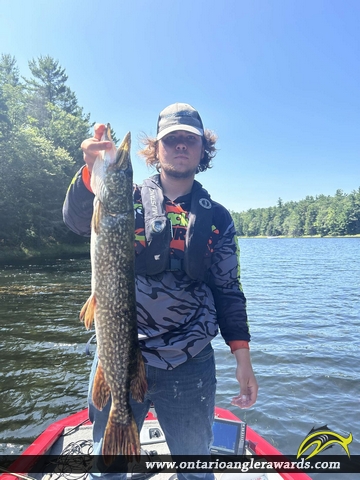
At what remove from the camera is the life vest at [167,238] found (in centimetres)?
283

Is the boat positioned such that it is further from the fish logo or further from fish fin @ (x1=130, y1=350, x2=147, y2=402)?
the fish logo

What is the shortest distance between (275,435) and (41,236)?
111 feet

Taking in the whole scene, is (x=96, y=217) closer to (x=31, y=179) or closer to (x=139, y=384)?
(x=139, y=384)

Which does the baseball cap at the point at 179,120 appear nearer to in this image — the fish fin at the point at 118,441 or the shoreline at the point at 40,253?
the fish fin at the point at 118,441

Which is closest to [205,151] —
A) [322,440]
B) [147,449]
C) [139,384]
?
[139,384]

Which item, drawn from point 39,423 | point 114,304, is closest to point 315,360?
point 39,423

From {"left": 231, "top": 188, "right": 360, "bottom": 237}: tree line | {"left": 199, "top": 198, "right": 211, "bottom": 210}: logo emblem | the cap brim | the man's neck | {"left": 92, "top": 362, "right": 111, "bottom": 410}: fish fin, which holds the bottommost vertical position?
{"left": 92, "top": 362, "right": 111, "bottom": 410}: fish fin

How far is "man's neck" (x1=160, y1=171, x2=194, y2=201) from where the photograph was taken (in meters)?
3.23

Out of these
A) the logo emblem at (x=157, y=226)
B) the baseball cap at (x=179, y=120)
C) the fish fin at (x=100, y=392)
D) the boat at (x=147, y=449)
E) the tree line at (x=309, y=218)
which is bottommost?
the boat at (x=147, y=449)

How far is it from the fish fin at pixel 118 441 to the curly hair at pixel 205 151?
236cm

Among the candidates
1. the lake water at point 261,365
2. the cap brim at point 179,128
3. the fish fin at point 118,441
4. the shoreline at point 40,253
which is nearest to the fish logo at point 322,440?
the lake water at point 261,365

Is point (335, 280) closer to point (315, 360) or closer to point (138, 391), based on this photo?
point (315, 360)

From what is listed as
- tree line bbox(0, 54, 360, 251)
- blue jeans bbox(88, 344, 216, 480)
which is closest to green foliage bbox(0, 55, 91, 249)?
tree line bbox(0, 54, 360, 251)

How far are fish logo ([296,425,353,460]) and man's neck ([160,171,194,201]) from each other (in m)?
5.37
